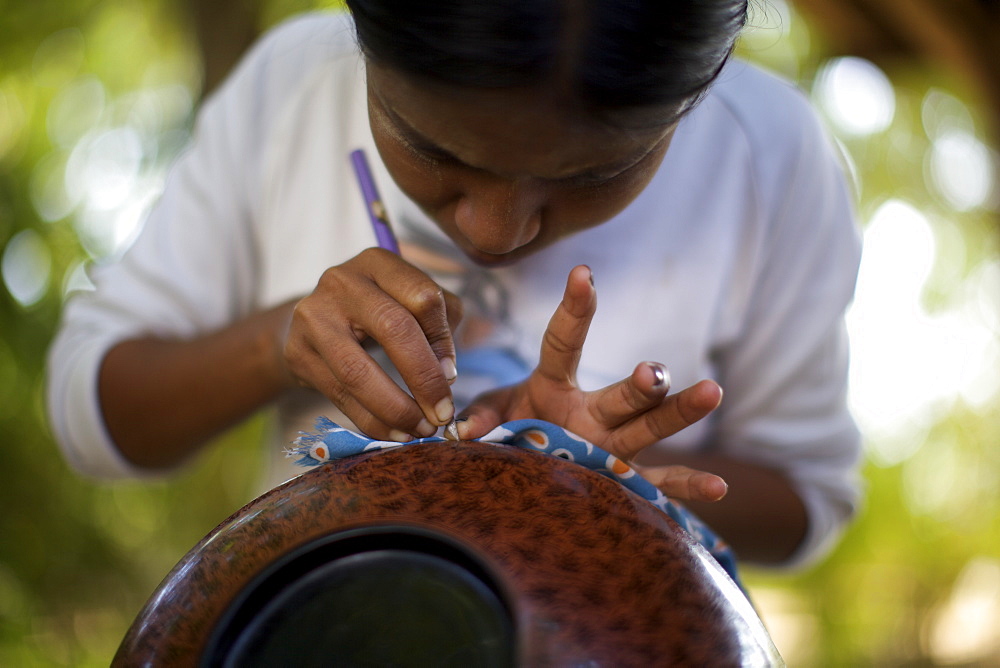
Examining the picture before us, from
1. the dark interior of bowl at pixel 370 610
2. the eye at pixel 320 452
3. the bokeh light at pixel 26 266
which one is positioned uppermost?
the eye at pixel 320 452

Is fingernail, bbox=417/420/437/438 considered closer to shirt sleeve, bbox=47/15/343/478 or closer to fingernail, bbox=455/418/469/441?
fingernail, bbox=455/418/469/441

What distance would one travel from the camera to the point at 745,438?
3.03 feet

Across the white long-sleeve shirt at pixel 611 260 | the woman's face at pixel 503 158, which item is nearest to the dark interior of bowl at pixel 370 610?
the woman's face at pixel 503 158

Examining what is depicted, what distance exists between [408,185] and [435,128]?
0.10 m

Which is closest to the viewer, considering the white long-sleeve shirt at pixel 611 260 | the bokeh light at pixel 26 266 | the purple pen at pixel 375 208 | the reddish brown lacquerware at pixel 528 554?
the reddish brown lacquerware at pixel 528 554

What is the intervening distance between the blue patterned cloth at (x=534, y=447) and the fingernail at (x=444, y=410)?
0.02 meters

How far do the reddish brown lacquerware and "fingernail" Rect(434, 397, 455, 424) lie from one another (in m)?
0.07

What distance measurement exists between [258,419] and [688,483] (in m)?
2.17

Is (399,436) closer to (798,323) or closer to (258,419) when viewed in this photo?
(798,323)

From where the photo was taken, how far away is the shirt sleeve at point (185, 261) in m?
0.88

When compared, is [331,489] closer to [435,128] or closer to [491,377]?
[435,128]

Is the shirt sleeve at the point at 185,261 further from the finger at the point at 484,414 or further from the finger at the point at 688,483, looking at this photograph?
the finger at the point at 688,483

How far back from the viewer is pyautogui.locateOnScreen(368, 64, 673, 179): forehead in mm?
465

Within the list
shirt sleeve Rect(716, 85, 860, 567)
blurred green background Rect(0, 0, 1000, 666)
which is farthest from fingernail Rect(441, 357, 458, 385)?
blurred green background Rect(0, 0, 1000, 666)
